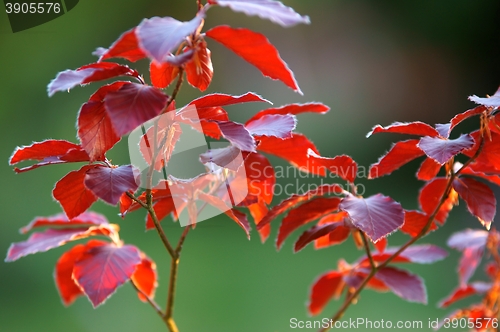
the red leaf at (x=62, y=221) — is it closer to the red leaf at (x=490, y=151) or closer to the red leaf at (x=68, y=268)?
the red leaf at (x=68, y=268)

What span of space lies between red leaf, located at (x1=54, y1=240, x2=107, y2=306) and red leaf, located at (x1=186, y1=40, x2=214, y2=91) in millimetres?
326

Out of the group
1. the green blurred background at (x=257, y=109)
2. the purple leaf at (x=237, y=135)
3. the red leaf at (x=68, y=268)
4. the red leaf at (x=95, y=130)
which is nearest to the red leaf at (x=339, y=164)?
the purple leaf at (x=237, y=135)

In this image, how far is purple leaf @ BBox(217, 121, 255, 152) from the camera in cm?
48

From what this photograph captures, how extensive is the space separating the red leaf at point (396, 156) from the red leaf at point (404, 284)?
0.68 feet

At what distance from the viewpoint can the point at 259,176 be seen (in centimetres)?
68

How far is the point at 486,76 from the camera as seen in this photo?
11.6 ft

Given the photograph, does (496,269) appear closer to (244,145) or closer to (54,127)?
(244,145)

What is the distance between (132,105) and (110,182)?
4.0 inches

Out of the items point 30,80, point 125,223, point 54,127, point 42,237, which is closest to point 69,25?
point 30,80

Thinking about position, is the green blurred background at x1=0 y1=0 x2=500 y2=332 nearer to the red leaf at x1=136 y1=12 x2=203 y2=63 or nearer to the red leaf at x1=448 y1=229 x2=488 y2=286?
the red leaf at x1=448 y1=229 x2=488 y2=286

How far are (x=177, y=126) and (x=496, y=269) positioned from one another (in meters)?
0.78

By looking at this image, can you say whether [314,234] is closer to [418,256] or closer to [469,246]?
[418,256]

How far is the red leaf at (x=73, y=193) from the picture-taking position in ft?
1.88

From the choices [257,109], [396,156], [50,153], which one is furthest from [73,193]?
[257,109]
